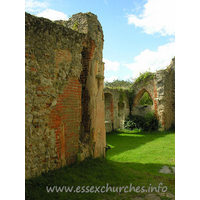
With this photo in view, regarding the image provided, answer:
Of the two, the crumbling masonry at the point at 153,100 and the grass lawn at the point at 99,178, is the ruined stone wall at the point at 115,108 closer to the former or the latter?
the crumbling masonry at the point at 153,100

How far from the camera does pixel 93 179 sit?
4.22 meters

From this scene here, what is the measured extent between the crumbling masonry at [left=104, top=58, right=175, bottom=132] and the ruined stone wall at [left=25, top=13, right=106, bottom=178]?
25.9 feet

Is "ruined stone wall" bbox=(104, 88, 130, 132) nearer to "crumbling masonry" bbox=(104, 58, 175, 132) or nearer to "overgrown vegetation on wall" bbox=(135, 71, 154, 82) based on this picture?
"crumbling masonry" bbox=(104, 58, 175, 132)

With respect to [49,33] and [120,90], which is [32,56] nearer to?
[49,33]

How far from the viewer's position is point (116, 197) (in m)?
3.67

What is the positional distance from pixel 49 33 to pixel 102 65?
236 cm

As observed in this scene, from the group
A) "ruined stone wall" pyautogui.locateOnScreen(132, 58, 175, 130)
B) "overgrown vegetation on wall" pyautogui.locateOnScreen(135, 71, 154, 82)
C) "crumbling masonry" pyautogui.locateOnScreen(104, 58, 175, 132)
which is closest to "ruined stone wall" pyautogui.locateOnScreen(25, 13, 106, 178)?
"crumbling masonry" pyautogui.locateOnScreen(104, 58, 175, 132)

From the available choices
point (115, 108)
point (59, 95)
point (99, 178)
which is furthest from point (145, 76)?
point (99, 178)

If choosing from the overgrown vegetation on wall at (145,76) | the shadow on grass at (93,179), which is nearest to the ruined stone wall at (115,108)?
the overgrown vegetation on wall at (145,76)

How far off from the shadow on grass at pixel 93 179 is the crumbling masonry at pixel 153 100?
27.4ft

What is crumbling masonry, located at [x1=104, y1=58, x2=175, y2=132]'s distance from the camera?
14.3 metres

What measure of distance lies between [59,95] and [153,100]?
11.7 meters

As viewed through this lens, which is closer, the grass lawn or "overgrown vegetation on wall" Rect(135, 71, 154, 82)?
the grass lawn

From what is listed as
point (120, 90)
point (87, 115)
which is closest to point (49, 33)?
point (87, 115)
